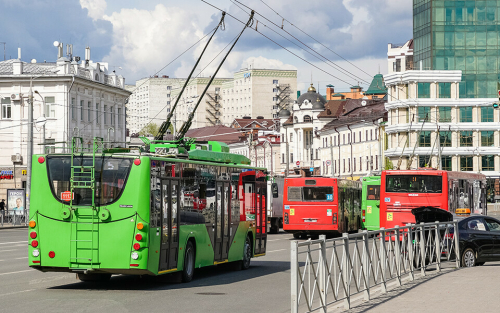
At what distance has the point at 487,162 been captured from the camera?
96188 mm

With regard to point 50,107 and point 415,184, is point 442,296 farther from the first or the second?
point 50,107

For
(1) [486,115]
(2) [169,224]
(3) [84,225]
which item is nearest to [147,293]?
(2) [169,224]

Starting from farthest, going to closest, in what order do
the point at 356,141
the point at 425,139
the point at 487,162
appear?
the point at 356,141 → the point at 425,139 → the point at 487,162

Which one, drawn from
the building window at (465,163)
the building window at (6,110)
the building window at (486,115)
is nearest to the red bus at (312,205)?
the building window at (6,110)

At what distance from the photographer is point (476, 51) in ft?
318

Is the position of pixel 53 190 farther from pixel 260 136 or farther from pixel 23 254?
pixel 260 136

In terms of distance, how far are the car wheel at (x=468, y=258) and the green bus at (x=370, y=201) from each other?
21.7 m

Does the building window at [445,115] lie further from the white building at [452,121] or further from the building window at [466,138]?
the building window at [466,138]

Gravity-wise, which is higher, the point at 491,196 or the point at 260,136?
the point at 260,136

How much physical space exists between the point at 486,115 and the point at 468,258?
78.4 m

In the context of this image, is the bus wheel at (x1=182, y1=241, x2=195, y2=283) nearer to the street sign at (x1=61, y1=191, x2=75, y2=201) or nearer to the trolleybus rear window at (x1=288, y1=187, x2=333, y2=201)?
the street sign at (x1=61, y1=191, x2=75, y2=201)

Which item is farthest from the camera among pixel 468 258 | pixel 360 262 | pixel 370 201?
pixel 370 201

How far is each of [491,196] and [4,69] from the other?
5325cm

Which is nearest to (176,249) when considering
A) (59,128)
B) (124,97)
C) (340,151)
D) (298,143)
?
(59,128)
